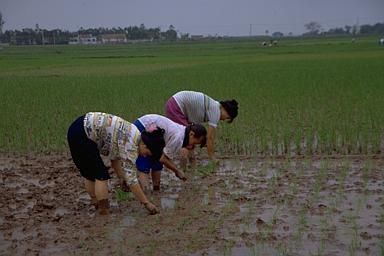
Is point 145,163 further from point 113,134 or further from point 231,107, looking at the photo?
point 231,107

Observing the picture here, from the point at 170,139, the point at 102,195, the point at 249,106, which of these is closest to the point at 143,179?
the point at 170,139

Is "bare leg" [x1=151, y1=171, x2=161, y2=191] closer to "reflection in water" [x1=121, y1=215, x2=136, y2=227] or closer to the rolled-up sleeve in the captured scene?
"reflection in water" [x1=121, y1=215, x2=136, y2=227]

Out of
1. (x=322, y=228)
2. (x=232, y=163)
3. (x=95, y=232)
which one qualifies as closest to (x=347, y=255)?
(x=322, y=228)

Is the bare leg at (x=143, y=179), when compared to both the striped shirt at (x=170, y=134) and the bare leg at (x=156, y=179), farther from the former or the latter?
the striped shirt at (x=170, y=134)

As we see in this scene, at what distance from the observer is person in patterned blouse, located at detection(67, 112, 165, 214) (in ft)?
13.6

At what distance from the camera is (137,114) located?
9430mm

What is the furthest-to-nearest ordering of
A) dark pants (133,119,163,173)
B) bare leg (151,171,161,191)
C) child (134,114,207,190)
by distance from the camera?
bare leg (151,171,161,191)
dark pants (133,119,163,173)
child (134,114,207,190)

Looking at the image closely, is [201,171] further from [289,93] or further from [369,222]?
[289,93]

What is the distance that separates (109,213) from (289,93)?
8.23m

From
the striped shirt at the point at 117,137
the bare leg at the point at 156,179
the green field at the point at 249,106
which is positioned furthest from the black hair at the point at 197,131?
the green field at the point at 249,106

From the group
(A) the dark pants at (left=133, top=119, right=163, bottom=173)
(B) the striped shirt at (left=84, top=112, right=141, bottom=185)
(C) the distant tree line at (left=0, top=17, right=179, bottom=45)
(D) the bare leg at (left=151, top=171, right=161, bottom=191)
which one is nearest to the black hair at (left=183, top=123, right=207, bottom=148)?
(A) the dark pants at (left=133, top=119, right=163, bottom=173)

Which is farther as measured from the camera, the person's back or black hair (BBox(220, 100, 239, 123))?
Result: black hair (BBox(220, 100, 239, 123))

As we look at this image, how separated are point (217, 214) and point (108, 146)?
103cm

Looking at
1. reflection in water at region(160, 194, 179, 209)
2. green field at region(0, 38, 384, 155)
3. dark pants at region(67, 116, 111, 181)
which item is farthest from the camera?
green field at region(0, 38, 384, 155)
